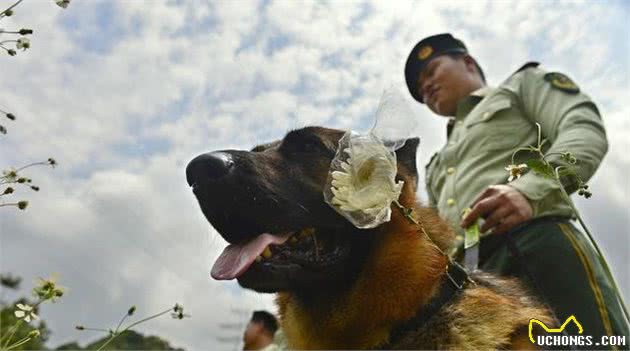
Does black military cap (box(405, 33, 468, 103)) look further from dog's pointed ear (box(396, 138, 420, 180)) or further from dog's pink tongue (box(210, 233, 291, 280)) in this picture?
dog's pink tongue (box(210, 233, 291, 280))

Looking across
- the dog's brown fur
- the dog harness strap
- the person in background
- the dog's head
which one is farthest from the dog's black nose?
the person in background

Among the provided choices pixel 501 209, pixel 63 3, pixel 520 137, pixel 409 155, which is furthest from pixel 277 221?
pixel 520 137

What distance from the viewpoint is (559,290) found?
2.54m

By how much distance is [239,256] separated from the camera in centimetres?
184

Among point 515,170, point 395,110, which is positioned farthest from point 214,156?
point 515,170

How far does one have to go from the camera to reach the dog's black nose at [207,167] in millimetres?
1855

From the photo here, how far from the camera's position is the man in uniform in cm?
250

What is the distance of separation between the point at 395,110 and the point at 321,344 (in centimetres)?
94

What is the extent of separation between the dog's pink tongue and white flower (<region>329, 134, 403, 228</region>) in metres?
0.34

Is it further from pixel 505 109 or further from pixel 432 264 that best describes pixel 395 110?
→ pixel 505 109

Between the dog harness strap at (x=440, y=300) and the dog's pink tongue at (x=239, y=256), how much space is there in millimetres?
499

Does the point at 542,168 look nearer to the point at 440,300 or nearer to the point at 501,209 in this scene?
the point at 440,300

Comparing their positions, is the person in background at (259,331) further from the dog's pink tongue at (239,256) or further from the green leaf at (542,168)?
the green leaf at (542,168)

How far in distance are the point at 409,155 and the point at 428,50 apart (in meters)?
1.76
